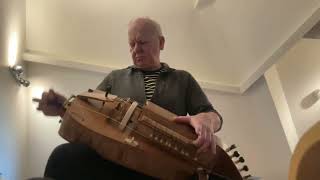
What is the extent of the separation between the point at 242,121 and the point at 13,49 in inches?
55.4

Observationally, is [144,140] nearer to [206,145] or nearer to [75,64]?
[206,145]

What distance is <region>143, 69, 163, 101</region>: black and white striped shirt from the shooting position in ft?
5.22

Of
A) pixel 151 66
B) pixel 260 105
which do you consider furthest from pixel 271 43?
pixel 151 66

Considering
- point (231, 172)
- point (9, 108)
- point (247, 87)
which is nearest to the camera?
point (231, 172)

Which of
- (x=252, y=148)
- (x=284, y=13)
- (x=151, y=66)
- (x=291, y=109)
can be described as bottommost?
(x=252, y=148)

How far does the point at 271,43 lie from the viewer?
2.35 metres

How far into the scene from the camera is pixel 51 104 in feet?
4.38

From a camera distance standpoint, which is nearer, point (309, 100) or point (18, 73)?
point (18, 73)

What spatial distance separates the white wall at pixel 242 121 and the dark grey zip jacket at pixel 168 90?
905 mm

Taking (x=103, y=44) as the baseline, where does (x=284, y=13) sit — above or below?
above

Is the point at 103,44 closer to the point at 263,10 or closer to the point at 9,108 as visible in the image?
the point at 9,108

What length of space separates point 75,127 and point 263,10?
1.41m

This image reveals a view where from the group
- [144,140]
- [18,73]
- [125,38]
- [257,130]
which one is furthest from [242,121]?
[144,140]

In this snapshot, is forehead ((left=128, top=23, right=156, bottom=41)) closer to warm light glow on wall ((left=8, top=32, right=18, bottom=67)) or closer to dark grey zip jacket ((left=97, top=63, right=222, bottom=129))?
dark grey zip jacket ((left=97, top=63, right=222, bottom=129))
